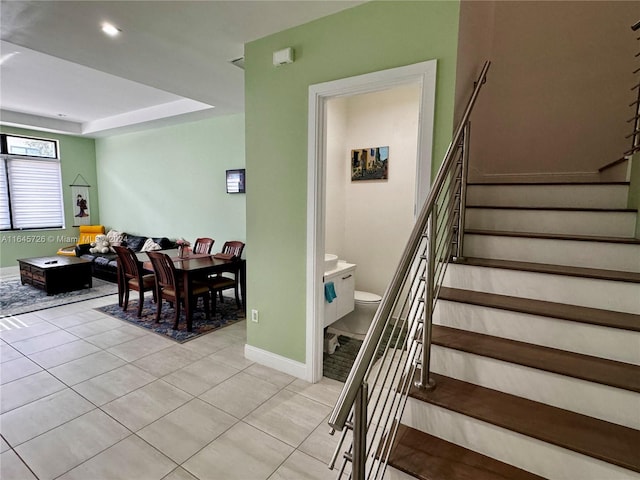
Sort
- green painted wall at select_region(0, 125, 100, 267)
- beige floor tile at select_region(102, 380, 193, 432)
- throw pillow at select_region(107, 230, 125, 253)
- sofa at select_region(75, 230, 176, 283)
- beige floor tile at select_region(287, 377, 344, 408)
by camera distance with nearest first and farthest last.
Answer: beige floor tile at select_region(102, 380, 193, 432), beige floor tile at select_region(287, 377, 344, 408), sofa at select_region(75, 230, 176, 283), green painted wall at select_region(0, 125, 100, 267), throw pillow at select_region(107, 230, 125, 253)

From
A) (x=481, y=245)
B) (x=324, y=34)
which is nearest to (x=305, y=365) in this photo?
(x=481, y=245)

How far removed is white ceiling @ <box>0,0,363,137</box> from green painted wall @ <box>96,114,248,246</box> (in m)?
0.62

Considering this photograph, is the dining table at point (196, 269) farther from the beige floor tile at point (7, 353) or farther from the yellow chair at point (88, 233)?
the yellow chair at point (88, 233)

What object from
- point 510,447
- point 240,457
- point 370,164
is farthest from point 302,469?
point 370,164

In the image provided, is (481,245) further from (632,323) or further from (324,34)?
(324,34)

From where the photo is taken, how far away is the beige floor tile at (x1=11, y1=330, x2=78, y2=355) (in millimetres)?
3352

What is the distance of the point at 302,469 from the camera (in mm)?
1881

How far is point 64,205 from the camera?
7.38m

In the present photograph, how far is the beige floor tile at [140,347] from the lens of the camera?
10.6 ft

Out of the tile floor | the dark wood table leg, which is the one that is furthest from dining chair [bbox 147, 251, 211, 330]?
the tile floor

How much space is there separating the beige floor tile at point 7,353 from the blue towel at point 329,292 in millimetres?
3058

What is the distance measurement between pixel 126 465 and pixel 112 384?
1034mm

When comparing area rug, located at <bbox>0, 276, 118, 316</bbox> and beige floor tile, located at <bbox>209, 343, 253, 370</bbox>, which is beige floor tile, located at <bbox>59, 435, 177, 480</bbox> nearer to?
beige floor tile, located at <bbox>209, 343, 253, 370</bbox>

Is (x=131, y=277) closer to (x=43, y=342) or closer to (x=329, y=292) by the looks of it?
(x=43, y=342)
